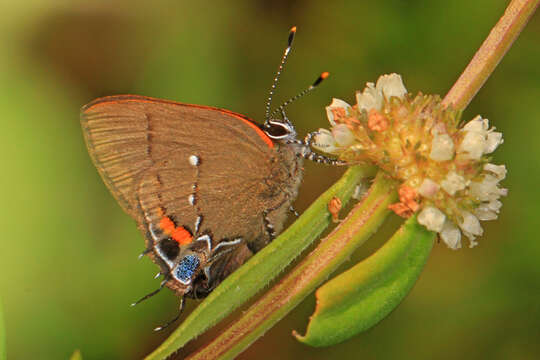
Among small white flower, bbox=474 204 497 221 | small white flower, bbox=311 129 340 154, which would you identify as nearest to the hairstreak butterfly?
small white flower, bbox=311 129 340 154

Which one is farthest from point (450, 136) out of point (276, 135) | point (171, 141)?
point (171, 141)

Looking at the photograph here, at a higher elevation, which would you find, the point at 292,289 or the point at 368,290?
the point at 368,290

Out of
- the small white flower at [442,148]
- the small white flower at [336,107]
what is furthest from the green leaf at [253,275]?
the small white flower at [336,107]

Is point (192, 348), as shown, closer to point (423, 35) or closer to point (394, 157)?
point (394, 157)

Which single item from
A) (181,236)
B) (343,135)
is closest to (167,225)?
(181,236)

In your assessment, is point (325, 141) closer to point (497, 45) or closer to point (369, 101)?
point (369, 101)
